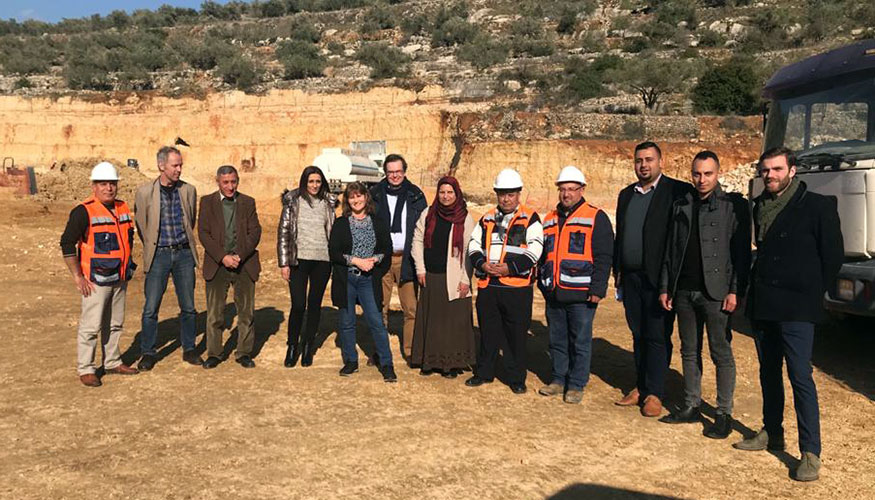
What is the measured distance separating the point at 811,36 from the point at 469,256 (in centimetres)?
3496

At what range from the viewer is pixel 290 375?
20.9ft

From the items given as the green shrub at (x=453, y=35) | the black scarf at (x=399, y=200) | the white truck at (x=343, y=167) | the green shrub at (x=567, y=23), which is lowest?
the black scarf at (x=399, y=200)

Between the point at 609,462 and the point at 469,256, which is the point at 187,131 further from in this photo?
the point at 609,462

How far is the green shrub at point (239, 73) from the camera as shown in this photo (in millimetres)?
36194

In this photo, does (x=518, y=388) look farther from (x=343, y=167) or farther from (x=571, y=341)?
(x=343, y=167)

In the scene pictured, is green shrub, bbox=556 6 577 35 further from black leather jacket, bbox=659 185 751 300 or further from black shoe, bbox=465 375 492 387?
black leather jacket, bbox=659 185 751 300

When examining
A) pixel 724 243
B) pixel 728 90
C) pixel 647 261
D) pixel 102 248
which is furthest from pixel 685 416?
pixel 728 90

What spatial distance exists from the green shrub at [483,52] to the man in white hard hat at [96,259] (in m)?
31.8

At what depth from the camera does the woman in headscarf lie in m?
6.04

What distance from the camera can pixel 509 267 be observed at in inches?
222

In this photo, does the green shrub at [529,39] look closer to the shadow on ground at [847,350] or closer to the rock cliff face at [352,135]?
the rock cliff face at [352,135]

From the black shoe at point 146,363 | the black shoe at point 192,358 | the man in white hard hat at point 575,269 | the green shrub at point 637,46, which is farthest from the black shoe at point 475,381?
the green shrub at point 637,46

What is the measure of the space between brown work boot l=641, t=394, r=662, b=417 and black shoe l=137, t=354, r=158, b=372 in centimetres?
497

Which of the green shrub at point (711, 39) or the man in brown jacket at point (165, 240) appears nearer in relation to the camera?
the man in brown jacket at point (165, 240)
